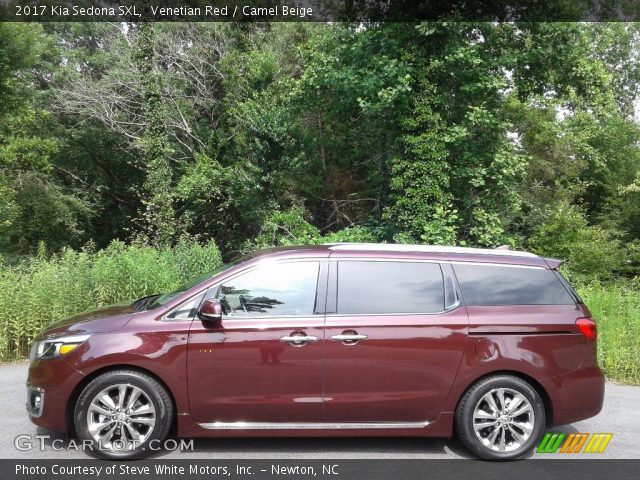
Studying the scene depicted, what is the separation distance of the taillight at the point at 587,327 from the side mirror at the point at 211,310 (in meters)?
3.13

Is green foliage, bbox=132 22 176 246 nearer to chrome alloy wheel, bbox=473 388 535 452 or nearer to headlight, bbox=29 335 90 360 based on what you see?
headlight, bbox=29 335 90 360

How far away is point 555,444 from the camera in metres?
5.27

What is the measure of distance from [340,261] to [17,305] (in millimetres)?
A: 6011

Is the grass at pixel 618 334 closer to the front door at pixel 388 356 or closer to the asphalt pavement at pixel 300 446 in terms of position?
the asphalt pavement at pixel 300 446

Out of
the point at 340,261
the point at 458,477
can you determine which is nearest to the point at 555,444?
the point at 458,477

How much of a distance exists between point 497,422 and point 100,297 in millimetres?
6486

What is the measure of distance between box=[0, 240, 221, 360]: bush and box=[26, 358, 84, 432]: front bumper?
4.13m

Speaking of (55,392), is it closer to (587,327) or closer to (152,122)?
(587,327)

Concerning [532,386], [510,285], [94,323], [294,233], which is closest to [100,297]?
[94,323]

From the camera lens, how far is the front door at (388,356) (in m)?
4.80

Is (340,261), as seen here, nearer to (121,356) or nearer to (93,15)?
(121,356)

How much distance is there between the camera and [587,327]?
5.02 metres

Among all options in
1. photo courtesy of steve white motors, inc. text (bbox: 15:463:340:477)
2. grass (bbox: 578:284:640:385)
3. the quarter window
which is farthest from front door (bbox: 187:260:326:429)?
grass (bbox: 578:284:640:385)

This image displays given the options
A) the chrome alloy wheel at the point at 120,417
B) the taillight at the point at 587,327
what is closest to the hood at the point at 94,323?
the chrome alloy wheel at the point at 120,417
